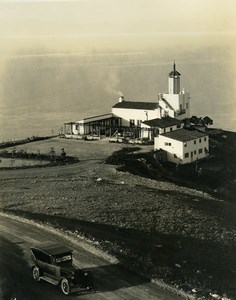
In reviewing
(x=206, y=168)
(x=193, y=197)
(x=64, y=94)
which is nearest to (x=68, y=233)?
(x=193, y=197)

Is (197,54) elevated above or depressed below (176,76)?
above

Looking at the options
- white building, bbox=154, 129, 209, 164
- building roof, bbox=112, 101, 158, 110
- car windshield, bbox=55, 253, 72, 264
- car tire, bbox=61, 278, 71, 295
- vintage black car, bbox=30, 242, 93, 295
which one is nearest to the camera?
car tire, bbox=61, 278, 71, 295

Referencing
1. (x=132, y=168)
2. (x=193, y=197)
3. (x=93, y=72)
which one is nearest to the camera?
(x=193, y=197)

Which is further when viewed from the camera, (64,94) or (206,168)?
(64,94)

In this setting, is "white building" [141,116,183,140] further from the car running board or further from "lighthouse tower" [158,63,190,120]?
the car running board

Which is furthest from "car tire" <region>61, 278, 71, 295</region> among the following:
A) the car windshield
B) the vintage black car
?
the car windshield

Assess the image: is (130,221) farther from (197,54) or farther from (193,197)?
(197,54)

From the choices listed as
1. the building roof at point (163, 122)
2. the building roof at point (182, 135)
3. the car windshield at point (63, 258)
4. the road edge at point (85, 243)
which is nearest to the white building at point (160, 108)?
the building roof at point (163, 122)
